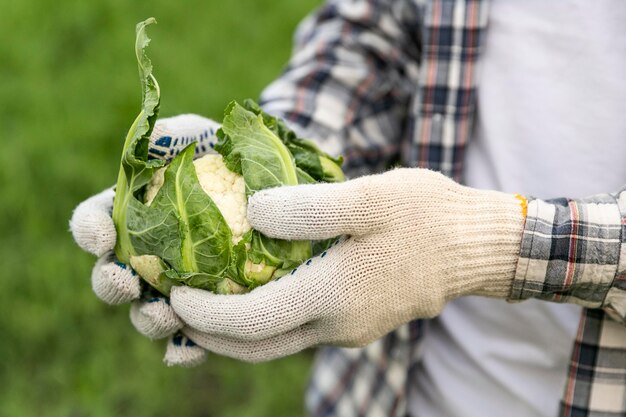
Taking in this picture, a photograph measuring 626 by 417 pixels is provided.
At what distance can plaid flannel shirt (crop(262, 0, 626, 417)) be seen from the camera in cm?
150

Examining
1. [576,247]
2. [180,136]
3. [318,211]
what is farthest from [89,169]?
[576,247]

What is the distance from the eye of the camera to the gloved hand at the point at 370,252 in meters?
1.26

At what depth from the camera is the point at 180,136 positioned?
1464 mm

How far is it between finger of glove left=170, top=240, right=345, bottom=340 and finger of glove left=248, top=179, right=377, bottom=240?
0.21 feet

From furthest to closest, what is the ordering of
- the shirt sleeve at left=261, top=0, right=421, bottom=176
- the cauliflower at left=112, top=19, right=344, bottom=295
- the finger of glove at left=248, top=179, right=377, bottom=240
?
1. the shirt sleeve at left=261, top=0, right=421, bottom=176
2. the cauliflower at left=112, top=19, right=344, bottom=295
3. the finger of glove at left=248, top=179, right=377, bottom=240

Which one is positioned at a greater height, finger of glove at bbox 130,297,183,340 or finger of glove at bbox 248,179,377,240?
finger of glove at bbox 248,179,377,240

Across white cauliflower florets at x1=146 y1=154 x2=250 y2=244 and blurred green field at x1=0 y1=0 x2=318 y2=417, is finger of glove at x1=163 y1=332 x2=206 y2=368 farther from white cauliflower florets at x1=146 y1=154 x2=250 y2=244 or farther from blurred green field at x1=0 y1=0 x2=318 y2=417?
blurred green field at x1=0 y1=0 x2=318 y2=417

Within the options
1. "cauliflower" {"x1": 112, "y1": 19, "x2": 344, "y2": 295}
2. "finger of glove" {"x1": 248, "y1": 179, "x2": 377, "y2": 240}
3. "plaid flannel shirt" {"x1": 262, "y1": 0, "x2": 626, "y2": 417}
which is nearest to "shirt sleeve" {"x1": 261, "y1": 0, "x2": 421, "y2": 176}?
"plaid flannel shirt" {"x1": 262, "y1": 0, "x2": 626, "y2": 417}

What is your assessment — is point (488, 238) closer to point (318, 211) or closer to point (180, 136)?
point (318, 211)

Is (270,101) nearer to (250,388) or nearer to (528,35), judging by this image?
(528,35)

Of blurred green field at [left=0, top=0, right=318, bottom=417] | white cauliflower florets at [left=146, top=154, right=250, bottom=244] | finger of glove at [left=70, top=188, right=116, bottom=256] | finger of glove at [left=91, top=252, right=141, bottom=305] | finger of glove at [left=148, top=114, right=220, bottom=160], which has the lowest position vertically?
blurred green field at [left=0, top=0, right=318, bottom=417]

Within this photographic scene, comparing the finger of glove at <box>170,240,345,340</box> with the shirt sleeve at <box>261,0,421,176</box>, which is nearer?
the finger of glove at <box>170,240,345,340</box>

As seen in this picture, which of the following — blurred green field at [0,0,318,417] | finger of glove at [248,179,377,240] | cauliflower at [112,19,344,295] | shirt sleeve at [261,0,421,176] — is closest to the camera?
finger of glove at [248,179,377,240]

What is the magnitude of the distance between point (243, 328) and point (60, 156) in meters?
2.21
